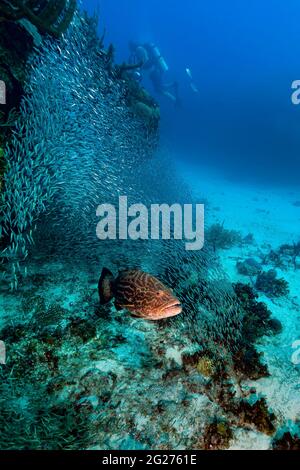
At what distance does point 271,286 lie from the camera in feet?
27.6

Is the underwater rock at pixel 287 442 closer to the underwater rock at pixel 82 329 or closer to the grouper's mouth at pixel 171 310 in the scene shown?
the grouper's mouth at pixel 171 310

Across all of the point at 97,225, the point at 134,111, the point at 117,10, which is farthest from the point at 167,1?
the point at 97,225

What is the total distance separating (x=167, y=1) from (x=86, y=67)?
146m

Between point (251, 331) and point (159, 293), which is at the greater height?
point (159, 293)

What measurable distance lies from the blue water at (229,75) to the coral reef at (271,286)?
41292mm

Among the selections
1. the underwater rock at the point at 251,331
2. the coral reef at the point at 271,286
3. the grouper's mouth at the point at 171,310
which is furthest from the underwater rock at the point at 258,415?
the coral reef at the point at 271,286

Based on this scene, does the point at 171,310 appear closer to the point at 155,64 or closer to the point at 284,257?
the point at 284,257

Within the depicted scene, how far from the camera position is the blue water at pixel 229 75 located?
62.3 metres

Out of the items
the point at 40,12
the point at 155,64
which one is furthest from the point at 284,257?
the point at 155,64

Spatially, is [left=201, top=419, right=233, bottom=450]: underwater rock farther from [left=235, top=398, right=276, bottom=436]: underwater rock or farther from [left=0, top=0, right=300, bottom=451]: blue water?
[left=235, top=398, right=276, bottom=436]: underwater rock

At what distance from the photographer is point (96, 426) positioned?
11.0 ft

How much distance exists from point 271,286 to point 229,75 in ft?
378
